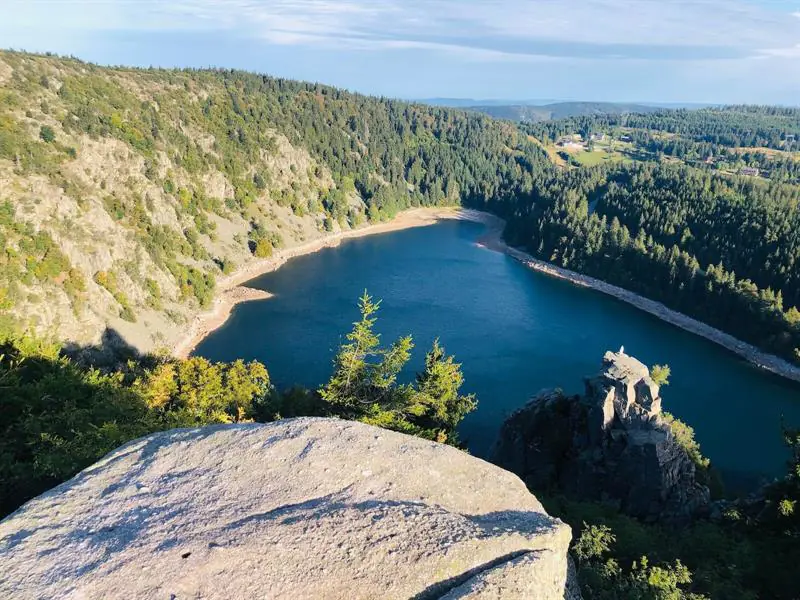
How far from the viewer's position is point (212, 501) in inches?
629

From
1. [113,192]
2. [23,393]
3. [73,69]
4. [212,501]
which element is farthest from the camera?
[73,69]

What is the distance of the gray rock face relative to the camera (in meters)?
13.2

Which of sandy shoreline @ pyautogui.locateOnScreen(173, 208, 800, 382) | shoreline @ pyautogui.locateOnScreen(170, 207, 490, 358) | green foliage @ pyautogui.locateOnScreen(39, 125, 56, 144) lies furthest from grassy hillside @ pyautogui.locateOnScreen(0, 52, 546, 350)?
sandy shoreline @ pyautogui.locateOnScreen(173, 208, 800, 382)

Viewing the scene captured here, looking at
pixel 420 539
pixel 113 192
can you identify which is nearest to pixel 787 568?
pixel 420 539

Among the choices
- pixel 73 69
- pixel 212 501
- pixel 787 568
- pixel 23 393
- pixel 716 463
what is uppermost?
pixel 73 69

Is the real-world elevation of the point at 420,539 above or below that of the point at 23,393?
above

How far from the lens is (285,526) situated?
14.6 m

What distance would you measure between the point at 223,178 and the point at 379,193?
180ft

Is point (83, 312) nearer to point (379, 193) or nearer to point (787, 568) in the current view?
point (787, 568)

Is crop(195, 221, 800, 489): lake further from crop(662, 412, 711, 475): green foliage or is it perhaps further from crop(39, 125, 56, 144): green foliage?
crop(39, 125, 56, 144): green foliage

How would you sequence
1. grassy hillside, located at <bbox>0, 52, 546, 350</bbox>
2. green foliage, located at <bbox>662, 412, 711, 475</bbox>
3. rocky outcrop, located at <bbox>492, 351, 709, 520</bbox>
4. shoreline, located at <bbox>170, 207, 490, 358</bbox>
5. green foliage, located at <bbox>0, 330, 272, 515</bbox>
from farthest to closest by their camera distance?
shoreline, located at <bbox>170, 207, 490, 358</bbox> < grassy hillside, located at <bbox>0, 52, 546, 350</bbox> < green foliage, located at <bbox>662, 412, 711, 475</bbox> < rocky outcrop, located at <bbox>492, 351, 709, 520</bbox> < green foliage, located at <bbox>0, 330, 272, 515</bbox>

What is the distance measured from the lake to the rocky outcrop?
34.2ft

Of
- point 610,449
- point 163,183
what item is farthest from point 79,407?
point 163,183

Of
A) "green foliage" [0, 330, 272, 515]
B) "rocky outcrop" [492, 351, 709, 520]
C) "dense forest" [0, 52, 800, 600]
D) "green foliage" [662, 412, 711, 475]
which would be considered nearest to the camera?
→ "green foliage" [0, 330, 272, 515]
